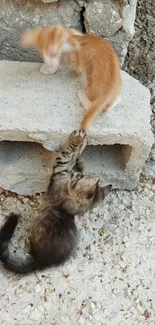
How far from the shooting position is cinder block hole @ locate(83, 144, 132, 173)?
169 centimetres

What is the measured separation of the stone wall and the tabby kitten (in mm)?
468

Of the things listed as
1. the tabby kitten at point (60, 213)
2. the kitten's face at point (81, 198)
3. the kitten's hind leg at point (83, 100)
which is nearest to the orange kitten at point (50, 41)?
the kitten's hind leg at point (83, 100)

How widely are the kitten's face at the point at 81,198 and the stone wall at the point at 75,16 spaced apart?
0.58 metres

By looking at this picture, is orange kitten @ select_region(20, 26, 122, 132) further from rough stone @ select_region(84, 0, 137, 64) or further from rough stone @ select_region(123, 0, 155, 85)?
rough stone @ select_region(123, 0, 155, 85)

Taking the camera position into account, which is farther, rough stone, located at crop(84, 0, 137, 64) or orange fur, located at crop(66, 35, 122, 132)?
rough stone, located at crop(84, 0, 137, 64)

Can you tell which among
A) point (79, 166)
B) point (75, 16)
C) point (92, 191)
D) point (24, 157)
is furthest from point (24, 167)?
point (75, 16)

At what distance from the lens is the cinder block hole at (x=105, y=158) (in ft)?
5.54

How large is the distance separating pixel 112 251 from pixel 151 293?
185mm

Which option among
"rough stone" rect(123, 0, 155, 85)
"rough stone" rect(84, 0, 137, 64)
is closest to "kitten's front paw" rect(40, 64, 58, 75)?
"rough stone" rect(84, 0, 137, 64)

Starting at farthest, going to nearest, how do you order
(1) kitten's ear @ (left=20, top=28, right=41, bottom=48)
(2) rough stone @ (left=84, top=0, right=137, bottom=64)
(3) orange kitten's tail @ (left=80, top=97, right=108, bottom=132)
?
(2) rough stone @ (left=84, top=0, right=137, bottom=64)
(1) kitten's ear @ (left=20, top=28, right=41, bottom=48)
(3) orange kitten's tail @ (left=80, top=97, right=108, bottom=132)

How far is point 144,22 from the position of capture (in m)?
2.04

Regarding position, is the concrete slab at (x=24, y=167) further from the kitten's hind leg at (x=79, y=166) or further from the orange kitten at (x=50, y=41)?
the orange kitten at (x=50, y=41)

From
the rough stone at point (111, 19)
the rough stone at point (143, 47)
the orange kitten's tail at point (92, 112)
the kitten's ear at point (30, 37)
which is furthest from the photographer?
the rough stone at point (143, 47)

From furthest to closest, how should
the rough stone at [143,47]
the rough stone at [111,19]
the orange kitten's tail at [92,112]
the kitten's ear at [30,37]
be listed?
the rough stone at [143,47], the rough stone at [111,19], the kitten's ear at [30,37], the orange kitten's tail at [92,112]
